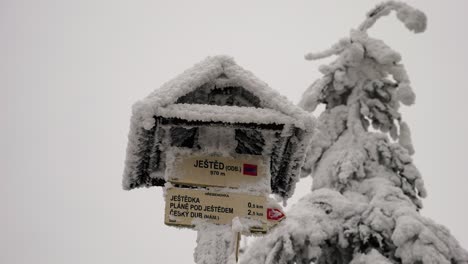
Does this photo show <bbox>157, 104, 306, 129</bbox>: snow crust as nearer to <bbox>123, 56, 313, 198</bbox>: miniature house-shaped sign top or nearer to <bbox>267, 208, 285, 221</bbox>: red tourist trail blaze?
<bbox>123, 56, 313, 198</bbox>: miniature house-shaped sign top

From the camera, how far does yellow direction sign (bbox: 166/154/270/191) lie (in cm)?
446

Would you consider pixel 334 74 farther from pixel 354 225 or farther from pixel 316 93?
pixel 354 225

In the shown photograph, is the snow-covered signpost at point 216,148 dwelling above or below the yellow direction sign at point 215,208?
above

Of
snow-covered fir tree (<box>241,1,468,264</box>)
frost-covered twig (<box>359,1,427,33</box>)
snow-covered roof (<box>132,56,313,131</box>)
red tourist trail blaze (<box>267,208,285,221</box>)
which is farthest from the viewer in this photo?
frost-covered twig (<box>359,1,427,33</box>)

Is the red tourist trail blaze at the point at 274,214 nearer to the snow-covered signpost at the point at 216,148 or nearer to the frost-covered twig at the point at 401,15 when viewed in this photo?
the snow-covered signpost at the point at 216,148

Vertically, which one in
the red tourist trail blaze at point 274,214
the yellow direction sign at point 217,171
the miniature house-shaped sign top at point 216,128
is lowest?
the red tourist trail blaze at point 274,214

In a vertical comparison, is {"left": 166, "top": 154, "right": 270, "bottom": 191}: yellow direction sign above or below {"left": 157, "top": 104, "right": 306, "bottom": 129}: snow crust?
below

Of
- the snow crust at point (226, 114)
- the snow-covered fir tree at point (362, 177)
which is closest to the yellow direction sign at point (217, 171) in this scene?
the snow crust at point (226, 114)

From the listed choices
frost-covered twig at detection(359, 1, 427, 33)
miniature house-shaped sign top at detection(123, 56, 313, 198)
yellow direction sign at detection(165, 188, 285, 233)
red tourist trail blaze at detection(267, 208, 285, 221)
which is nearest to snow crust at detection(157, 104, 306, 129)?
miniature house-shaped sign top at detection(123, 56, 313, 198)

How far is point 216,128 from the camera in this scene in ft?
15.3

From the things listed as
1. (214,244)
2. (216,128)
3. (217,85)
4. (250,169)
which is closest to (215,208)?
(214,244)

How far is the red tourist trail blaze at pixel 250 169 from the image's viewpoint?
4.56m

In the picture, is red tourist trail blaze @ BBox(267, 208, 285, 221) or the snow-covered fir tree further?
the snow-covered fir tree

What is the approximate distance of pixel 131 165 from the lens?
15.1 ft
